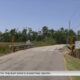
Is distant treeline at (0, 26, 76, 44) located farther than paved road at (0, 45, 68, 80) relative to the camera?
Yes

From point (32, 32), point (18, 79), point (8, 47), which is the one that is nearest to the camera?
point (18, 79)

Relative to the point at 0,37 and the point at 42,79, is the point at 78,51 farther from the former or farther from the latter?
the point at 42,79

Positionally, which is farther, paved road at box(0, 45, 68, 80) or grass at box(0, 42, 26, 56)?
grass at box(0, 42, 26, 56)

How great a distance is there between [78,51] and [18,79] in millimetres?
25580

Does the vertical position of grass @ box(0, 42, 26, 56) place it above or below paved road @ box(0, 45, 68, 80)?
above

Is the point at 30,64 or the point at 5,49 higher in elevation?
the point at 5,49

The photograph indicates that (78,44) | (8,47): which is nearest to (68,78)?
(78,44)

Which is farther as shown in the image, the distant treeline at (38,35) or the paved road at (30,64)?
the distant treeline at (38,35)

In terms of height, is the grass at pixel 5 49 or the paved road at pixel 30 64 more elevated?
the grass at pixel 5 49

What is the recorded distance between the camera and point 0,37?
1404 inches

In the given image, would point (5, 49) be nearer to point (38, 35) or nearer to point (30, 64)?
point (38, 35)

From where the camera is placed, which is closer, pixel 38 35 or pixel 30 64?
pixel 30 64

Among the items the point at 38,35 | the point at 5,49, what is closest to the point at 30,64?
the point at 38,35

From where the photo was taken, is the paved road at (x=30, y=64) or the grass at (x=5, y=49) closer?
the paved road at (x=30, y=64)
